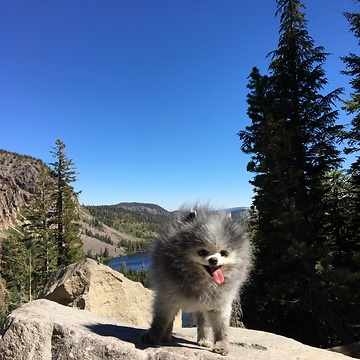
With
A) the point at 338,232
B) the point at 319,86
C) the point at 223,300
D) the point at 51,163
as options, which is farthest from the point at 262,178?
the point at 51,163

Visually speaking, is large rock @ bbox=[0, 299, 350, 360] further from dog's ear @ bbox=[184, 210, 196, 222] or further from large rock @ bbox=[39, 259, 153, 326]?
large rock @ bbox=[39, 259, 153, 326]

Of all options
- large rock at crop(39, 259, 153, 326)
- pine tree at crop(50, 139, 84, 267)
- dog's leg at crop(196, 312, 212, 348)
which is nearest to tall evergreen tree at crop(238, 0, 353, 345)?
large rock at crop(39, 259, 153, 326)

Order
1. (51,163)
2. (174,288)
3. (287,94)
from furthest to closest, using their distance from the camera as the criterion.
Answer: (51,163)
(287,94)
(174,288)

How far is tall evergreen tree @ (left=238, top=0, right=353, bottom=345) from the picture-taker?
1388 centimetres

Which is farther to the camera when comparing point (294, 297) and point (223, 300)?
point (294, 297)

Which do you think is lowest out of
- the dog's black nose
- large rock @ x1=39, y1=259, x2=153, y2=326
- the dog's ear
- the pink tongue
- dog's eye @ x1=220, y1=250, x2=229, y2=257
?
large rock @ x1=39, y1=259, x2=153, y2=326

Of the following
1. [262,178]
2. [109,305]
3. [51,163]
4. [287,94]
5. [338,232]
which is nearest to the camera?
[109,305]

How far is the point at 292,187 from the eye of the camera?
571 inches

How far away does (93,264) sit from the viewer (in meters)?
8.67

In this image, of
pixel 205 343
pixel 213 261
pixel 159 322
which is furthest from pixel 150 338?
pixel 213 261

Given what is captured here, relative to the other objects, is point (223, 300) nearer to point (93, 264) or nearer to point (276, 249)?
point (93, 264)

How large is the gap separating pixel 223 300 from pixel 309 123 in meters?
14.7

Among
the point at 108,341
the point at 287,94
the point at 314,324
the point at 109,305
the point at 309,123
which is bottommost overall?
the point at 314,324

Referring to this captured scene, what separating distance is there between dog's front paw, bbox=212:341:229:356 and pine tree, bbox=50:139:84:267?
91.7 feet
